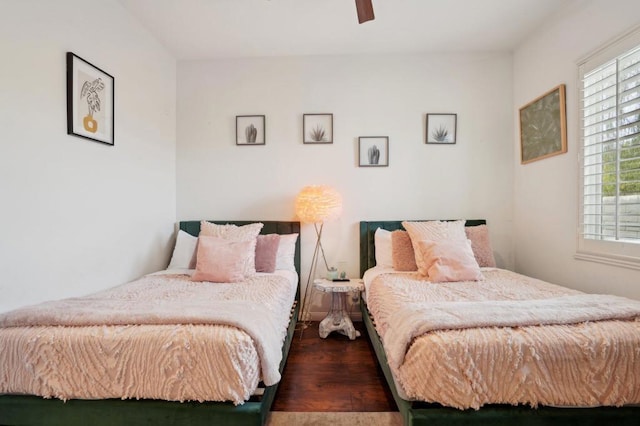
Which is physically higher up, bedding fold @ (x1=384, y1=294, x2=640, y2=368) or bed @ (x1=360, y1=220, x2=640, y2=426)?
bedding fold @ (x1=384, y1=294, x2=640, y2=368)

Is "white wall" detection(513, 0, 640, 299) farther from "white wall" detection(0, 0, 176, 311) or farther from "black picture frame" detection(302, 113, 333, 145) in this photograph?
"white wall" detection(0, 0, 176, 311)

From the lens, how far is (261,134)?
305 cm

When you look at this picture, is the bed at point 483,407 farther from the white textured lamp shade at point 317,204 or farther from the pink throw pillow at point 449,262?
the white textured lamp shade at point 317,204

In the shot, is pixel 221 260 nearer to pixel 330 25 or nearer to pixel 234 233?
pixel 234 233

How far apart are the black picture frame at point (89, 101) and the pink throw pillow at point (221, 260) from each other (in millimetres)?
1066

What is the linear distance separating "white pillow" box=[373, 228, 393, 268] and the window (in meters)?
1.38

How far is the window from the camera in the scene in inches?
70.1

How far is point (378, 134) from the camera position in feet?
9.95

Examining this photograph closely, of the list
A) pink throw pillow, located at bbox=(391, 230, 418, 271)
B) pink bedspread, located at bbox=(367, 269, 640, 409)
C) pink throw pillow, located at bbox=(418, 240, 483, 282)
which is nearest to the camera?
pink bedspread, located at bbox=(367, 269, 640, 409)

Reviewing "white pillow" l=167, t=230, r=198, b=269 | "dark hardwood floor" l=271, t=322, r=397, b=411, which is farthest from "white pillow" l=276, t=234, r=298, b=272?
"white pillow" l=167, t=230, r=198, b=269

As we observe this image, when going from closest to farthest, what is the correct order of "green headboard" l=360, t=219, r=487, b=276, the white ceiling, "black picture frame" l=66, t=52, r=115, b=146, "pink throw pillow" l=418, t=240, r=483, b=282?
"black picture frame" l=66, t=52, r=115, b=146
"pink throw pillow" l=418, t=240, r=483, b=282
the white ceiling
"green headboard" l=360, t=219, r=487, b=276

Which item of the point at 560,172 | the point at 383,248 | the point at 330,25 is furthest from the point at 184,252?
the point at 560,172

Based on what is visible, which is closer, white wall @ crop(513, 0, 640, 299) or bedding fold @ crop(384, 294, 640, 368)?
bedding fold @ crop(384, 294, 640, 368)

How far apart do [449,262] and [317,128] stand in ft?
5.82
